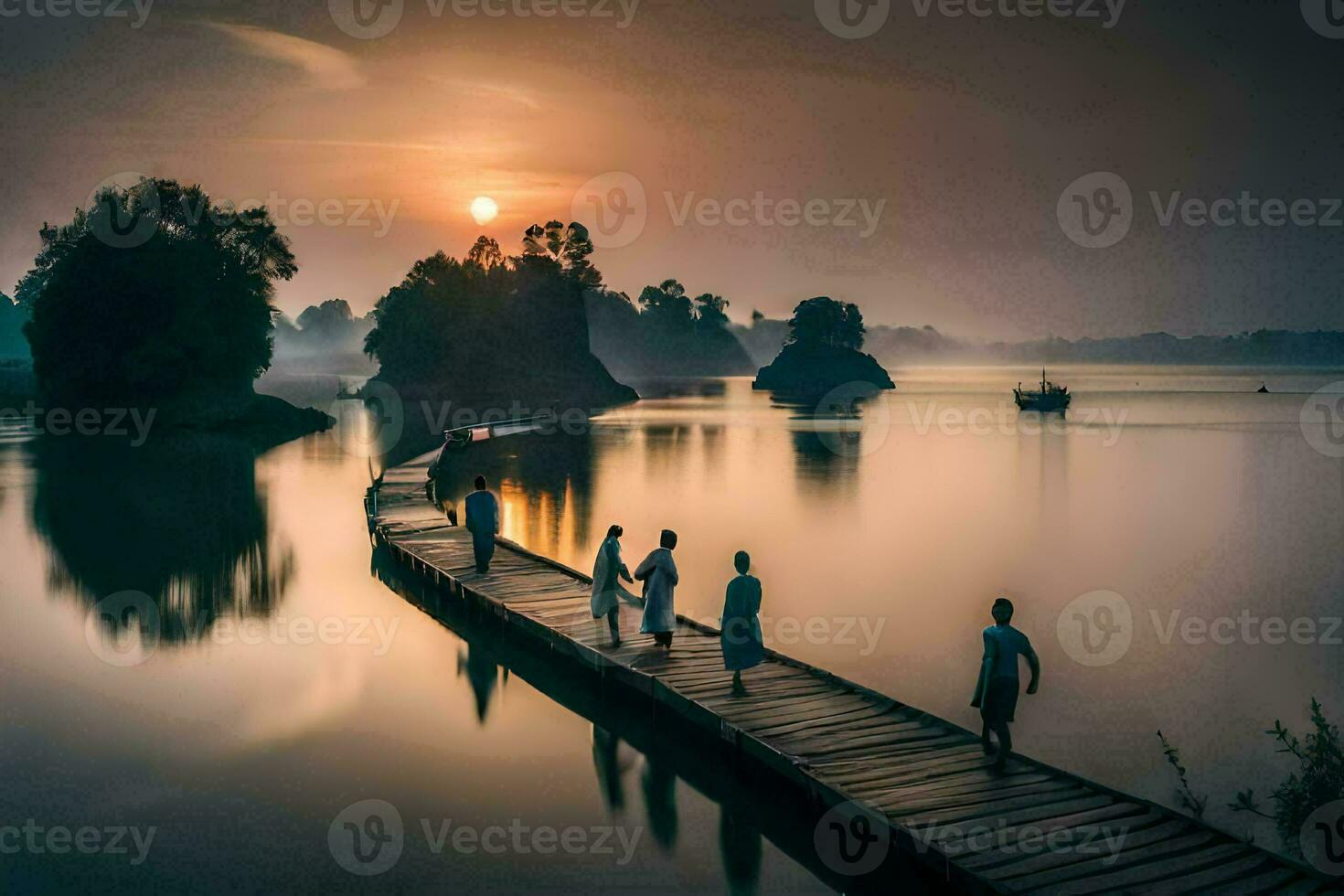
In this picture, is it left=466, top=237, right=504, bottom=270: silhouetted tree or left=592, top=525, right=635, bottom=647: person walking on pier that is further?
left=466, top=237, right=504, bottom=270: silhouetted tree

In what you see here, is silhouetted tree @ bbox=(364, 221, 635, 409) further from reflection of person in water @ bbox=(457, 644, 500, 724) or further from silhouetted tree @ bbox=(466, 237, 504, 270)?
reflection of person in water @ bbox=(457, 644, 500, 724)

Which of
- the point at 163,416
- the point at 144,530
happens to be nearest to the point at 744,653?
the point at 144,530

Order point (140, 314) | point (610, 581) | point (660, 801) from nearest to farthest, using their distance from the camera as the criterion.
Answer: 1. point (660, 801)
2. point (610, 581)
3. point (140, 314)

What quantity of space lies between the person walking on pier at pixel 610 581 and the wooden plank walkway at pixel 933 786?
430 millimetres

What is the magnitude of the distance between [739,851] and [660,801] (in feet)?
5.72

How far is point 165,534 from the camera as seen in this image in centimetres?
3584

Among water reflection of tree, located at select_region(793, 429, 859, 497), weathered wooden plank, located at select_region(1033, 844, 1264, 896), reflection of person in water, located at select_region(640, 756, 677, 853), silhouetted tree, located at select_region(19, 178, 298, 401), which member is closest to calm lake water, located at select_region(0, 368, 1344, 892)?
reflection of person in water, located at select_region(640, 756, 677, 853)

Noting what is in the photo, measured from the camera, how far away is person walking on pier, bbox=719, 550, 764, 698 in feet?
49.4

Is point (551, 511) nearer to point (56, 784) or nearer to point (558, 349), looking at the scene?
point (56, 784)

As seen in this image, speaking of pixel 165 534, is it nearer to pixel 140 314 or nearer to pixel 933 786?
pixel 933 786

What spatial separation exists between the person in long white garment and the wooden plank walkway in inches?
20.0

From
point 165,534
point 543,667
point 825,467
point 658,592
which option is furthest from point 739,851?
point 825,467

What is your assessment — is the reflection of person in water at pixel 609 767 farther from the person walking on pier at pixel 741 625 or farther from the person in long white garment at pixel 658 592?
the person walking on pier at pixel 741 625

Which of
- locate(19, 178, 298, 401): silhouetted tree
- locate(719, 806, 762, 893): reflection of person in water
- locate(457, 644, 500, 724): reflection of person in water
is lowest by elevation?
locate(719, 806, 762, 893): reflection of person in water
